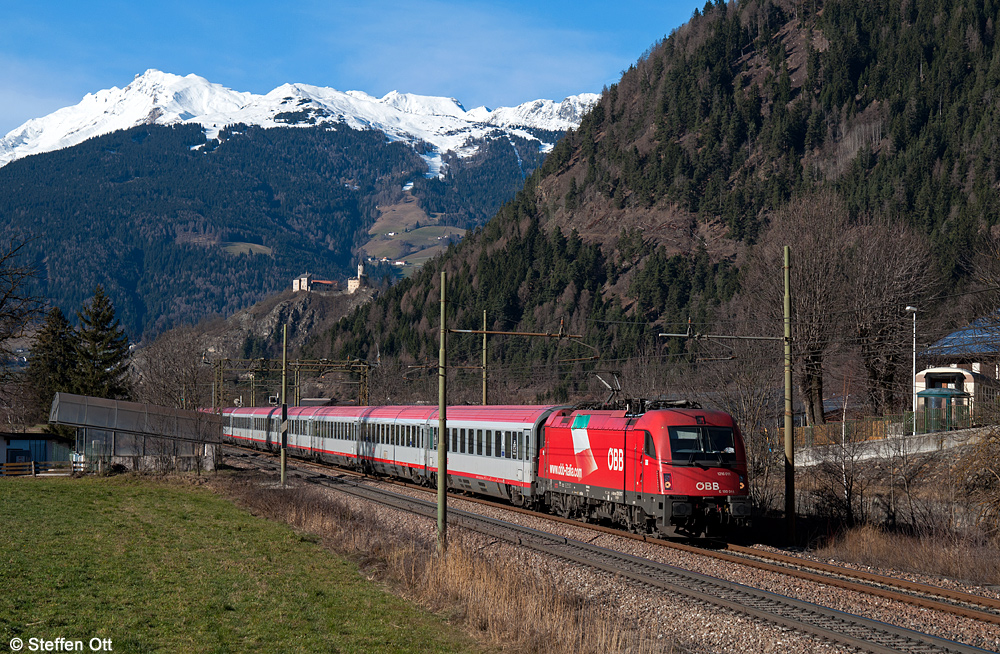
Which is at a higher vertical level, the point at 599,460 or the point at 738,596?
the point at 599,460

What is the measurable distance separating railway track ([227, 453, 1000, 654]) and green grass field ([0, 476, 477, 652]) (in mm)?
5274

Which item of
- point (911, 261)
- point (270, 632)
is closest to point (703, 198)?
point (911, 261)

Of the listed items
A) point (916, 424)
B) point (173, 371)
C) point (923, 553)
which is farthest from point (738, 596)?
point (173, 371)

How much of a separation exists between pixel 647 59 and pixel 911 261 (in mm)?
141792

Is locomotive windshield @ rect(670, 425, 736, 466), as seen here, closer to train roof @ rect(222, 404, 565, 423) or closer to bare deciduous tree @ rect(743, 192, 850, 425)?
train roof @ rect(222, 404, 565, 423)

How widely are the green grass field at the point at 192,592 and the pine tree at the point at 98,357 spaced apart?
50.2 m

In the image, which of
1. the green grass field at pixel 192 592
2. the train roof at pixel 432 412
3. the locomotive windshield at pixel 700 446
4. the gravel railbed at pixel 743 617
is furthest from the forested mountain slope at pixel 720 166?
the green grass field at pixel 192 592

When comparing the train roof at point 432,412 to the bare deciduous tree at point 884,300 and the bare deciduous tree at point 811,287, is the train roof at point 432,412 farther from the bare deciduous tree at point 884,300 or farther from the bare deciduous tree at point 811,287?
the bare deciduous tree at point 884,300

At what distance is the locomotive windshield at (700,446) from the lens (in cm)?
2264

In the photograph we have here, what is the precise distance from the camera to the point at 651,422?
23.3 meters

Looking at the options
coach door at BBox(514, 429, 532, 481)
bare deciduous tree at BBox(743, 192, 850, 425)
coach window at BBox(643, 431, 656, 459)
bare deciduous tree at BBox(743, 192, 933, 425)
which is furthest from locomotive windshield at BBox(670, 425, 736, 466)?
bare deciduous tree at BBox(743, 192, 933, 425)

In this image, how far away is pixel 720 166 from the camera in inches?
5876

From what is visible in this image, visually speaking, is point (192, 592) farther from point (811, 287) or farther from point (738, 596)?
point (811, 287)

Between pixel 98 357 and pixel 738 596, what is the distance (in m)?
71.9
